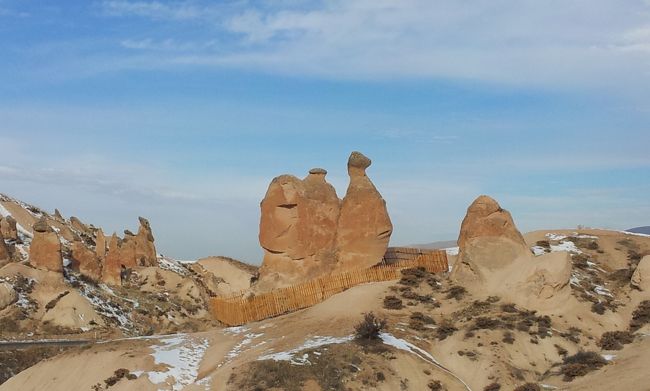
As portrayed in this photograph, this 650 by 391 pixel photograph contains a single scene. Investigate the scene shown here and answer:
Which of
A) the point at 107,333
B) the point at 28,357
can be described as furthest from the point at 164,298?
the point at 28,357

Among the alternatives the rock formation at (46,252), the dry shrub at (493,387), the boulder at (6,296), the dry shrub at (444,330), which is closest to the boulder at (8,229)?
the rock formation at (46,252)

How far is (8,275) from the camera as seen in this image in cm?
5191

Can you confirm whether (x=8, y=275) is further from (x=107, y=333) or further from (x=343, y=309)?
(x=343, y=309)

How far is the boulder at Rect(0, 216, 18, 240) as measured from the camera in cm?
6431

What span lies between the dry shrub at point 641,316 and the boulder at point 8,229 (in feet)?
177

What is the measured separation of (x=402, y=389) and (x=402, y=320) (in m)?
6.98

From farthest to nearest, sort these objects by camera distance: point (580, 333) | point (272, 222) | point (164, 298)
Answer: point (164, 298), point (272, 222), point (580, 333)

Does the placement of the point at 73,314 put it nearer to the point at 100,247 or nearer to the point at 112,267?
the point at 112,267

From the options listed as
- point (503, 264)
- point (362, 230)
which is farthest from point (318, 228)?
point (503, 264)

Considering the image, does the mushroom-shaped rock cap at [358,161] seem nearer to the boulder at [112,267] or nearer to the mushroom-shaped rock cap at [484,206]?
the mushroom-shaped rock cap at [484,206]

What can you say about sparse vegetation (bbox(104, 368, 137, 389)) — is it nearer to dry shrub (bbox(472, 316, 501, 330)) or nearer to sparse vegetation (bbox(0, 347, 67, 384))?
sparse vegetation (bbox(0, 347, 67, 384))

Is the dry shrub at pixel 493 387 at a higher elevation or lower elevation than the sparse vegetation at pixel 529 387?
lower

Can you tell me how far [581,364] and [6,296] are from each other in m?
39.3

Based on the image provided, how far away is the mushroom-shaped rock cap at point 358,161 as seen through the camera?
40844 mm
